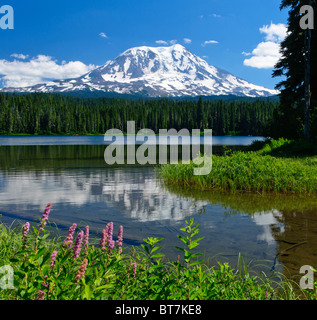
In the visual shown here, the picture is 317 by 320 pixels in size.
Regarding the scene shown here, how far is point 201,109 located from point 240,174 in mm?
136411

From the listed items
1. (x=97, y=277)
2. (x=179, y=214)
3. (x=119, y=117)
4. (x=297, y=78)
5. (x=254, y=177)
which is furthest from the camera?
(x=119, y=117)

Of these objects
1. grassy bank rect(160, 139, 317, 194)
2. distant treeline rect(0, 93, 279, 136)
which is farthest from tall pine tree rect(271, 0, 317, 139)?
distant treeline rect(0, 93, 279, 136)

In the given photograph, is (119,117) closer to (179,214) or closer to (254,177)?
(254,177)

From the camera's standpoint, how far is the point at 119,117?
498 ft

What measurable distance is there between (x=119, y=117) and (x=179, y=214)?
14426cm

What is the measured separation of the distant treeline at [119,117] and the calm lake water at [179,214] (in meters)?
117

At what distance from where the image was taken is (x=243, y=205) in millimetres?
12023

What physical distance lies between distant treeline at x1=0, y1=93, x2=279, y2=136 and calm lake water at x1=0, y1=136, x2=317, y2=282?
117 m

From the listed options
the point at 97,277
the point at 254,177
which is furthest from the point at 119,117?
the point at 97,277

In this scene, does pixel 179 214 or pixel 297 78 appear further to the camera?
pixel 297 78

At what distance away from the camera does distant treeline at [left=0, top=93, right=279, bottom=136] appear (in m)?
126

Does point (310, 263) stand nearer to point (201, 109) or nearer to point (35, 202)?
point (35, 202)
